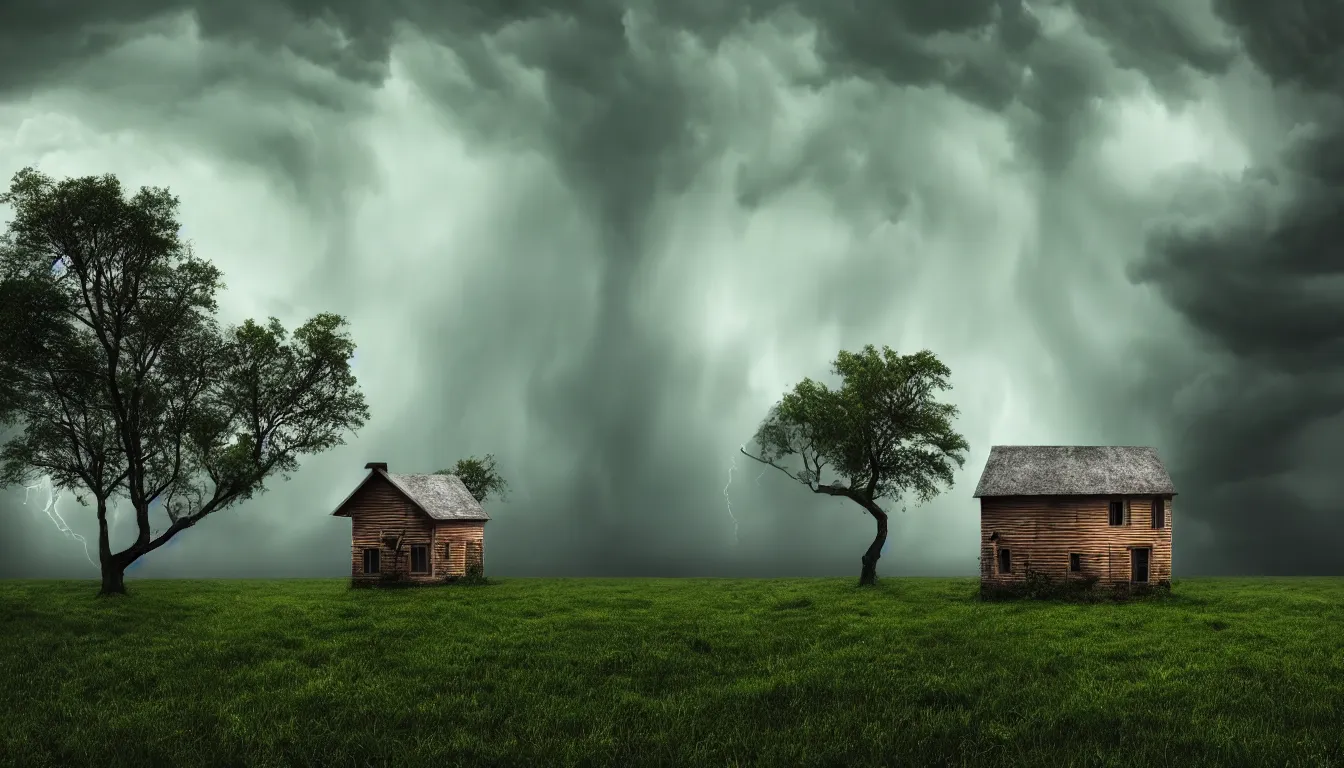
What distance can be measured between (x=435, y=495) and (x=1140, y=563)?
4837 centimetres

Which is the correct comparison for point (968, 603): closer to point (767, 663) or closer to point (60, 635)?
point (767, 663)

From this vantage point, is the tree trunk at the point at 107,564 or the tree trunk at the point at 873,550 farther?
the tree trunk at the point at 873,550

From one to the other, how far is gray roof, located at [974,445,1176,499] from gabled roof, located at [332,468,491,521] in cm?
3686

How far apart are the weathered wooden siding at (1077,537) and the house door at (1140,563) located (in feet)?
0.95

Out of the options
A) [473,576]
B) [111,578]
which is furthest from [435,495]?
[111,578]

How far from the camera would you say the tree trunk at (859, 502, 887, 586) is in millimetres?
64688

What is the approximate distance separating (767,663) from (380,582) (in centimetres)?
4607

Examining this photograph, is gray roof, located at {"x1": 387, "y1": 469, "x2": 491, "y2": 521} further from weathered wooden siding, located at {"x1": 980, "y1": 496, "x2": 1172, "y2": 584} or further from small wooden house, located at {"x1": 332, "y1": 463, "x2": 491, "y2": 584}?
weathered wooden siding, located at {"x1": 980, "y1": 496, "x2": 1172, "y2": 584}

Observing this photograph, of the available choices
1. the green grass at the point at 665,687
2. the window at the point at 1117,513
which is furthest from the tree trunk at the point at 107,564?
the window at the point at 1117,513

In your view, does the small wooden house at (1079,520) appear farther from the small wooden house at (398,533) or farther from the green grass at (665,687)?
the small wooden house at (398,533)

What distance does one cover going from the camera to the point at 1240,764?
1438 cm

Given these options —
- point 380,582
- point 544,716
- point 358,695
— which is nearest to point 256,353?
point 380,582

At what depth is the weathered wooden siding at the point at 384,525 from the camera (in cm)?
6488

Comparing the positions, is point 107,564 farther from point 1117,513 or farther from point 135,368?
point 1117,513
